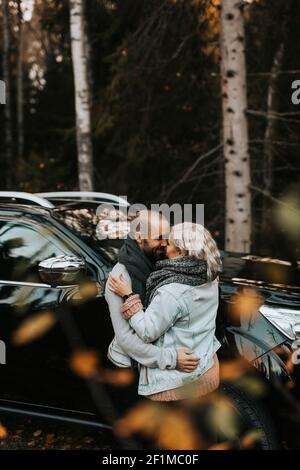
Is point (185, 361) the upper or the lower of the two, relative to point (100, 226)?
lower

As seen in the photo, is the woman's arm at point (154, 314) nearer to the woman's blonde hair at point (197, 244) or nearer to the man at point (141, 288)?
the man at point (141, 288)

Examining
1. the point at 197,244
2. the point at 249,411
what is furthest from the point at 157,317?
the point at 249,411

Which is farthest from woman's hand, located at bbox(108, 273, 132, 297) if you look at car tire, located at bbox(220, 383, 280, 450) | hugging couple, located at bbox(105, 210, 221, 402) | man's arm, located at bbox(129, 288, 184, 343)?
car tire, located at bbox(220, 383, 280, 450)

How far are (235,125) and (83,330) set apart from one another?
3900mm

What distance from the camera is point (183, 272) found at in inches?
105

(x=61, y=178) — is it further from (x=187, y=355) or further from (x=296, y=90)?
(x=187, y=355)

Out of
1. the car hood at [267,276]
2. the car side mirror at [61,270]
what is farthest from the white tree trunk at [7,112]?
the car side mirror at [61,270]

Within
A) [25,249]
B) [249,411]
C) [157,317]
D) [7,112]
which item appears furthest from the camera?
[7,112]

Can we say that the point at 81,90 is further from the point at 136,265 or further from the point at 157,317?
the point at 157,317

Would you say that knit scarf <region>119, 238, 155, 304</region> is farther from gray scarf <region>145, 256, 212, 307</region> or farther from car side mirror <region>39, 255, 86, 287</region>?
car side mirror <region>39, 255, 86, 287</region>

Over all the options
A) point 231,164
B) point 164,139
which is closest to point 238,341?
point 231,164

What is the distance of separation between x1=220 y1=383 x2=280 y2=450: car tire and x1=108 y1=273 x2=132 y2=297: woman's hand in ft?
2.91

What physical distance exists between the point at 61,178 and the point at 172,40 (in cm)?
685

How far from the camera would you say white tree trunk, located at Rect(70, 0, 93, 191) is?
8312 mm
